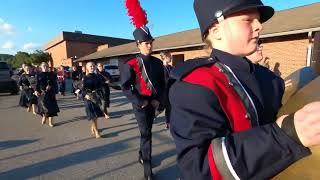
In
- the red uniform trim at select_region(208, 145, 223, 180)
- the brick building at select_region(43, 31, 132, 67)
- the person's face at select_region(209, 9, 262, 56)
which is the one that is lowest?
the red uniform trim at select_region(208, 145, 223, 180)

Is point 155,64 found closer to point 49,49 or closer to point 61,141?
point 61,141

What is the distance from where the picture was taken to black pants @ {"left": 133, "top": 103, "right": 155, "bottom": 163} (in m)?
4.84

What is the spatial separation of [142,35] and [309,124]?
4141mm

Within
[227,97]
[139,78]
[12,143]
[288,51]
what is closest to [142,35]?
[139,78]

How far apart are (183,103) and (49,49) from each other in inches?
3028

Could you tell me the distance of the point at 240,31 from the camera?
4.57 ft

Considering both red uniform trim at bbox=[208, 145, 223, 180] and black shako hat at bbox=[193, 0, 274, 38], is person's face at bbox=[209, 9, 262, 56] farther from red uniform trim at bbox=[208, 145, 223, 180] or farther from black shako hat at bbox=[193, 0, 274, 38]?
red uniform trim at bbox=[208, 145, 223, 180]

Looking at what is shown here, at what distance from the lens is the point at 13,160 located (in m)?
6.52

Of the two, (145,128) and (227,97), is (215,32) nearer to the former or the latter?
(227,97)

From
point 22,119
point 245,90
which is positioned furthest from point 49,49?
point 245,90

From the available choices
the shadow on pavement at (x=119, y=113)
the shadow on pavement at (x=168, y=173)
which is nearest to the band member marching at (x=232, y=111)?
the shadow on pavement at (x=168, y=173)

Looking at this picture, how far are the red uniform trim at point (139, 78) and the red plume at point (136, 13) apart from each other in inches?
22.5

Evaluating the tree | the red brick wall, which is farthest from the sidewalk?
the tree

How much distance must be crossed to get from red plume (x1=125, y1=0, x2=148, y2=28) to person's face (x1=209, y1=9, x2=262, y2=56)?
3.82 m
